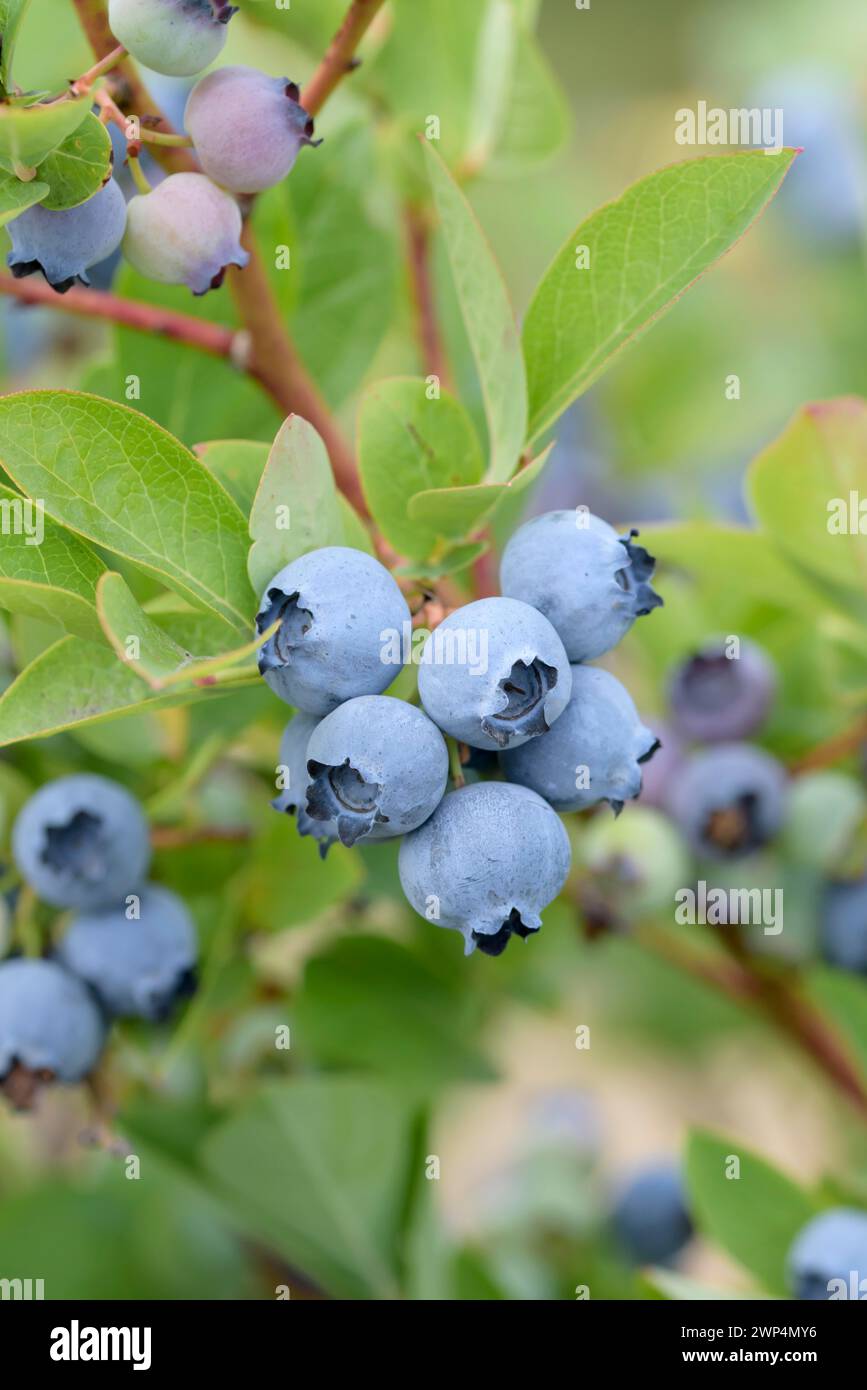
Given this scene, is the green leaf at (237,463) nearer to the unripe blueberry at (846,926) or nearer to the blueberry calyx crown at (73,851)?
the blueberry calyx crown at (73,851)

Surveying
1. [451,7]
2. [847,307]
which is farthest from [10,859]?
[847,307]

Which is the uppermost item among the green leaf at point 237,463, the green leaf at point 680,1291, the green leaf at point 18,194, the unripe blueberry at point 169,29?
the unripe blueberry at point 169,29

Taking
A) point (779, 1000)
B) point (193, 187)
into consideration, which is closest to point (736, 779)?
point (779, 1000)

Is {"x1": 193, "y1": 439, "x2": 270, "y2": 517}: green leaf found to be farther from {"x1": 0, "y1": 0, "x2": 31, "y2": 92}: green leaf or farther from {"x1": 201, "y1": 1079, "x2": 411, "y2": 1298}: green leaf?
{"x1": 201, "y1": 1079, "x2": 411, "y2": 1298}: green leaf

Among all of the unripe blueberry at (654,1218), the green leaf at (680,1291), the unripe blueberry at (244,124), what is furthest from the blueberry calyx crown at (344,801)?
the unripe blueberry at (654,1218)

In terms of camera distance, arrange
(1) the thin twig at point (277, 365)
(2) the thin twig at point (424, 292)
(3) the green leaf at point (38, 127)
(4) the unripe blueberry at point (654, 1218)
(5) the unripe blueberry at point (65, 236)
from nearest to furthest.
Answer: (3) the green leaf at point (38, 127)
(5) the unripe blueberry at point (65, 236)
(1) the thin twig at point (277, 365)
(2) the thin twig at point (424, 292)
(4) the unripe blueberry at point (654, 1218)

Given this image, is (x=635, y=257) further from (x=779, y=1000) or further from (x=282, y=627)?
(x=779, y=1000)
